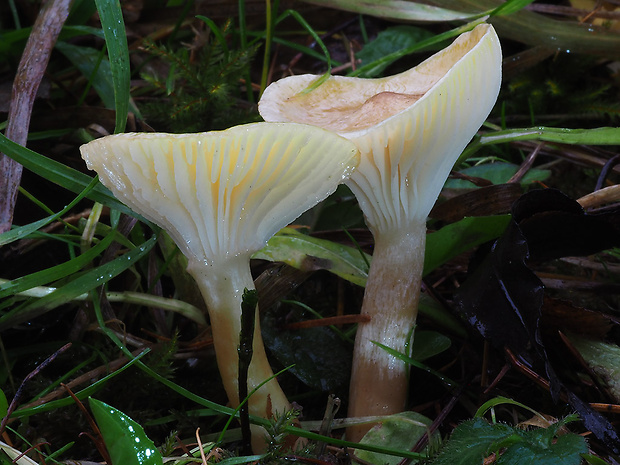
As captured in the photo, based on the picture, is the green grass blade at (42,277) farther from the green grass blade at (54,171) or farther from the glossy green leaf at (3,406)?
the glossy green leaf at (3,406)

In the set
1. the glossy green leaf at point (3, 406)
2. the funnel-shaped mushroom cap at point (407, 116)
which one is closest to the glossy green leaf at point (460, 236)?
the funnel-shaped mushroom cap at point (407, 116)

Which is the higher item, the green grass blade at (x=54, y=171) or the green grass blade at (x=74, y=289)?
the green grass blade at (x=54, y=171)

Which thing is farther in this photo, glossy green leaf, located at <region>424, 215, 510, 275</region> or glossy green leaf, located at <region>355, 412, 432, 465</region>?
glossy green leaf, located at <region>424, 215, 510, 275</region>

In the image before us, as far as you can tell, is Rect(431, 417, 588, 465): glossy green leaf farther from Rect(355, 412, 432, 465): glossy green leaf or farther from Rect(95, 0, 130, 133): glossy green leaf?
Rect(95, 0, 130, 133): glossy green leaf

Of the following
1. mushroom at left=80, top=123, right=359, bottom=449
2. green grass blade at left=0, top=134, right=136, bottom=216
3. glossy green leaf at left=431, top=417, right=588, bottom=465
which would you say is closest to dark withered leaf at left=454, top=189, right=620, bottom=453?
glossy green leaf at left=431, top=417, right=588, bottom=465

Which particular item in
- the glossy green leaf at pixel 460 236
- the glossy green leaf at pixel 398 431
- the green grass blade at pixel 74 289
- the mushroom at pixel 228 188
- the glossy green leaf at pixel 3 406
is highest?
the mushroom at pixel 228 188

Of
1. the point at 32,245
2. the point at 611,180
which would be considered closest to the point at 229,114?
the point at 32,245

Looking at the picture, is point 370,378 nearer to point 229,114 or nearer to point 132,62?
point 229,114
